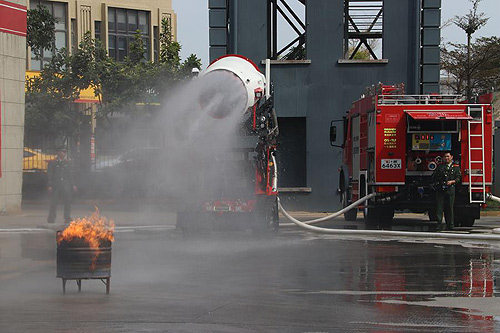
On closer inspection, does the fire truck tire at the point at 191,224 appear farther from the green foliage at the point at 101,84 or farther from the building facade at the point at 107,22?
the building facade at the point at 107,22

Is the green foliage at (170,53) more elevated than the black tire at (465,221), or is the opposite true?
the green foliage at (170,53)

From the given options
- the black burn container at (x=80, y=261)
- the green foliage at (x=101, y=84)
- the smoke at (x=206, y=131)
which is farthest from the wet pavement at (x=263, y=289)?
the green foliage at (x=101, y=84)

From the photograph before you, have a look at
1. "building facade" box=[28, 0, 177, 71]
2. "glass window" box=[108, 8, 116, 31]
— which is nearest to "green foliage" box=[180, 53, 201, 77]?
"building facade" box=[28, 0, 177, 71]

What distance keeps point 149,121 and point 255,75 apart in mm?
16483

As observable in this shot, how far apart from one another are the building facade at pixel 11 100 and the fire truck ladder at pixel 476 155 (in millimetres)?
12621

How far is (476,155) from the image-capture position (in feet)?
65.8

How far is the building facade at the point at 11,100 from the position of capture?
985 inches

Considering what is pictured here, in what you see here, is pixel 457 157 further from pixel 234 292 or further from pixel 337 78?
pixel 234 292

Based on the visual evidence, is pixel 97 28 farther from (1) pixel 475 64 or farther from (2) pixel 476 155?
(2) pixel 476 155

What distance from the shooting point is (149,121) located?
35.2m

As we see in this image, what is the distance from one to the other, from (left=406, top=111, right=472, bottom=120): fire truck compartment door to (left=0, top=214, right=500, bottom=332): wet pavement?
3.28 metres

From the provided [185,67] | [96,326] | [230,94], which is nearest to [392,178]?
[230,94]

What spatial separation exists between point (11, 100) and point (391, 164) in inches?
445

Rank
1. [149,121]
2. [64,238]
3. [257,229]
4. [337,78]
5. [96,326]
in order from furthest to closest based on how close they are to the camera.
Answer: [149,121]
[337,78]
[257,229]
[64,238]
[96,326]
